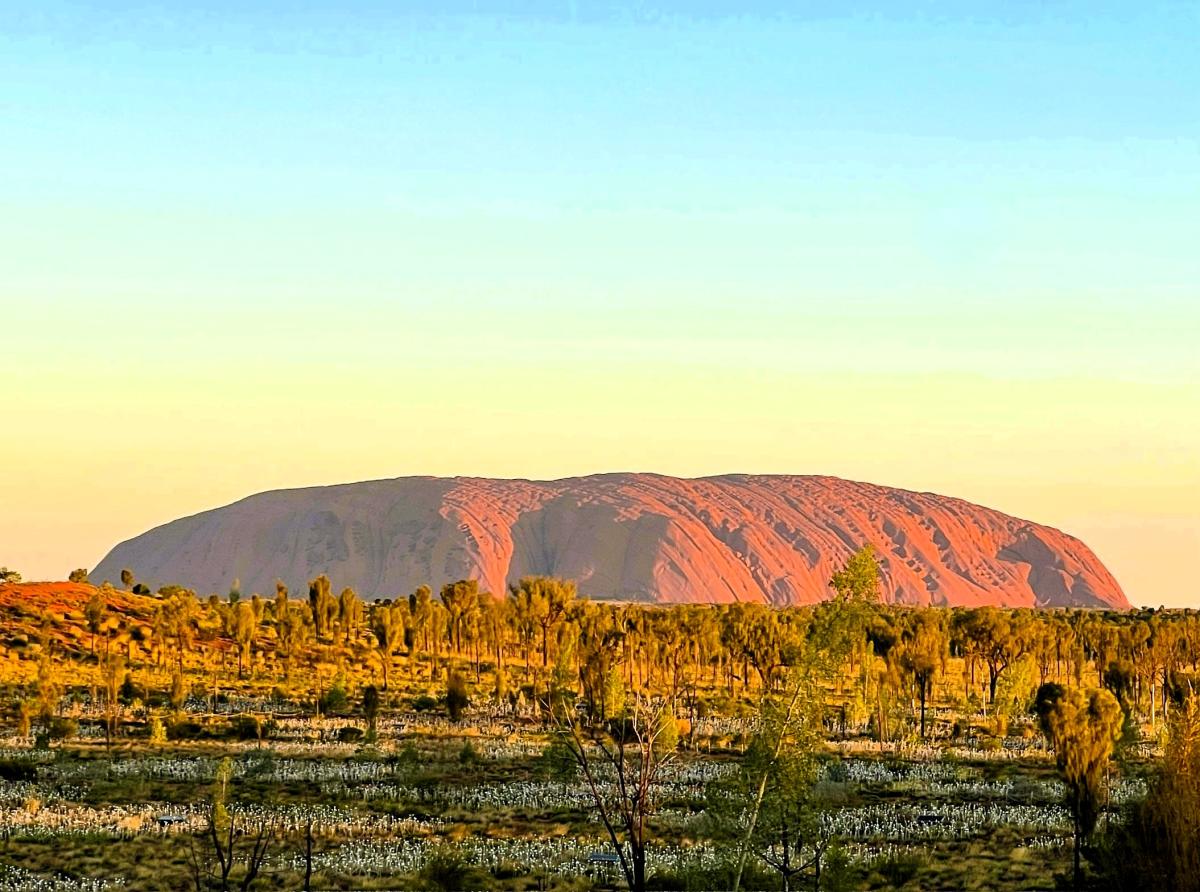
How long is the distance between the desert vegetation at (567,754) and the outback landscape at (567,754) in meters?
0.18

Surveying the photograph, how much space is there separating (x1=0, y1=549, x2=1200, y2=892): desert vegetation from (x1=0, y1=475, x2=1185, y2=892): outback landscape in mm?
175

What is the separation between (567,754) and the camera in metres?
41.4

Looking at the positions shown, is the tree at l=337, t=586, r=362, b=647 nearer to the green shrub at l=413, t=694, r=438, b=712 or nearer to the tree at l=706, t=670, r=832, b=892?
the green shrub at l=413, t=694, r=438, b=712

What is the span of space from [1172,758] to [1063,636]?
307 ft

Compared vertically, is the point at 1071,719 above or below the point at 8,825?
above

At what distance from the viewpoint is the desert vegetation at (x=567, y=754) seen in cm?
3172

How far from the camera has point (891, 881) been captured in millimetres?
42219

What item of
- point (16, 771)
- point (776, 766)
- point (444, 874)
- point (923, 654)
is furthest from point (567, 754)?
point (923, 654)

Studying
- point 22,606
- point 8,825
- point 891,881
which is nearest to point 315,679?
point 22,606

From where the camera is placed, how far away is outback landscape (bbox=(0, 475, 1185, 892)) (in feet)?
104

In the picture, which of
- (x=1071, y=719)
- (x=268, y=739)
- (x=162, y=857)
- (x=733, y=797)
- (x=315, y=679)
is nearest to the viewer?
(x=733, y=797)

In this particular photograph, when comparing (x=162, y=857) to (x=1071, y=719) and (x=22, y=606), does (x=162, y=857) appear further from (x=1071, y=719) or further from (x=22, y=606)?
(x=22, y=606)

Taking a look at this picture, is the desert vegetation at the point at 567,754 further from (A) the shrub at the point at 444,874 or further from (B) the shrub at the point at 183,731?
(B) the shrub at the point at 183,731

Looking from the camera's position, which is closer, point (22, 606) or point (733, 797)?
point (733, 797)
